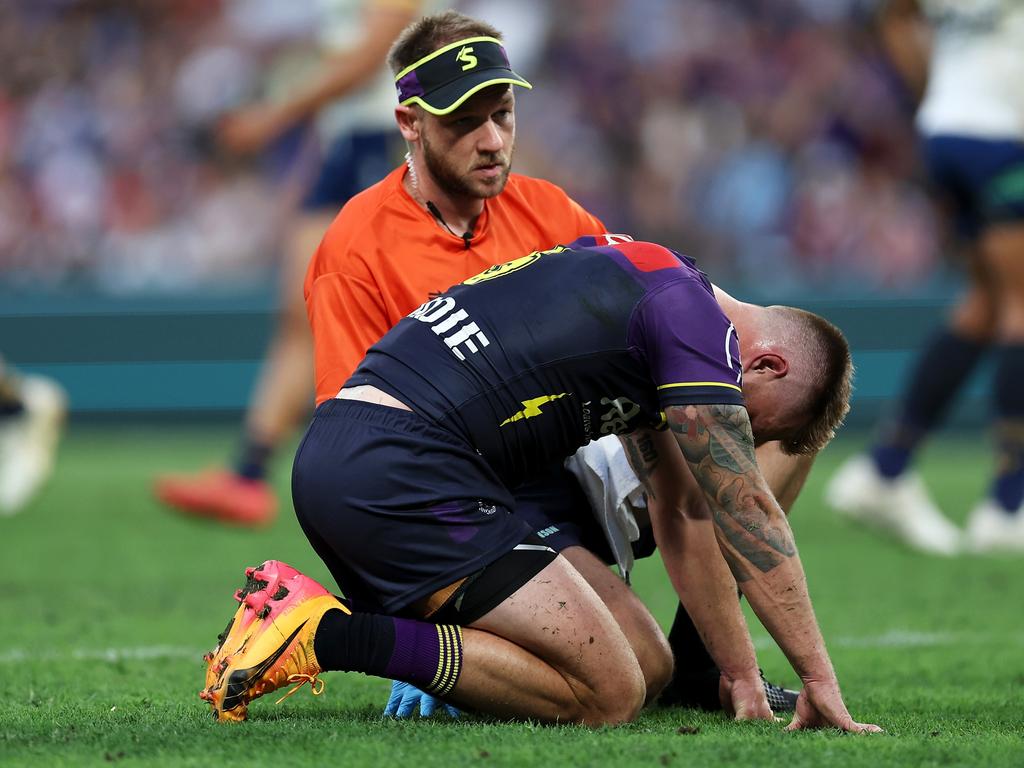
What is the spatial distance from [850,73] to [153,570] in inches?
373

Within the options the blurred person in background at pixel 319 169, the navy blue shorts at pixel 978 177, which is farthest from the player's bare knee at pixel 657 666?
the blurred person in background at pixel 319 169

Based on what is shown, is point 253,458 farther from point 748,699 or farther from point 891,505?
point 748,699

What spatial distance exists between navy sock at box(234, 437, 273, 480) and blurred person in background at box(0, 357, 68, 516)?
4.89 ft

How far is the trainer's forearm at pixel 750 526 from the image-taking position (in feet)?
11.1

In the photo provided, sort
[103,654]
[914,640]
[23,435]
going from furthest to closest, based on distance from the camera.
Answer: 1. [23,435]
2. [914,640]
3. [103,654]

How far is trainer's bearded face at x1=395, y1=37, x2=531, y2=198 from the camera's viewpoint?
3.99m

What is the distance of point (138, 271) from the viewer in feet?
41.5

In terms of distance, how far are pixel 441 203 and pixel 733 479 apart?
119cm

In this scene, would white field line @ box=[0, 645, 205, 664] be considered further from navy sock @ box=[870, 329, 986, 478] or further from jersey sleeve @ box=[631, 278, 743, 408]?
navy sock @ box=[870, 329, 986, 478]

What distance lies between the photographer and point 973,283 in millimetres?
7430

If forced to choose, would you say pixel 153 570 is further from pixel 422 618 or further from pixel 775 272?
pixel 775 272

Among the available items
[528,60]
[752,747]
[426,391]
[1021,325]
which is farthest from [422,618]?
[528,60]

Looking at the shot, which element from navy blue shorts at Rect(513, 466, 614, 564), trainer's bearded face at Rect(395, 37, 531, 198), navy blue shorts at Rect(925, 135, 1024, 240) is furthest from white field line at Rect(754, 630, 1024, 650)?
navy blue shorts at Rect(925, 135, 1024, 240)

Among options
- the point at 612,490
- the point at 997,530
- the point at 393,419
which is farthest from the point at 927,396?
the point at 393,419
